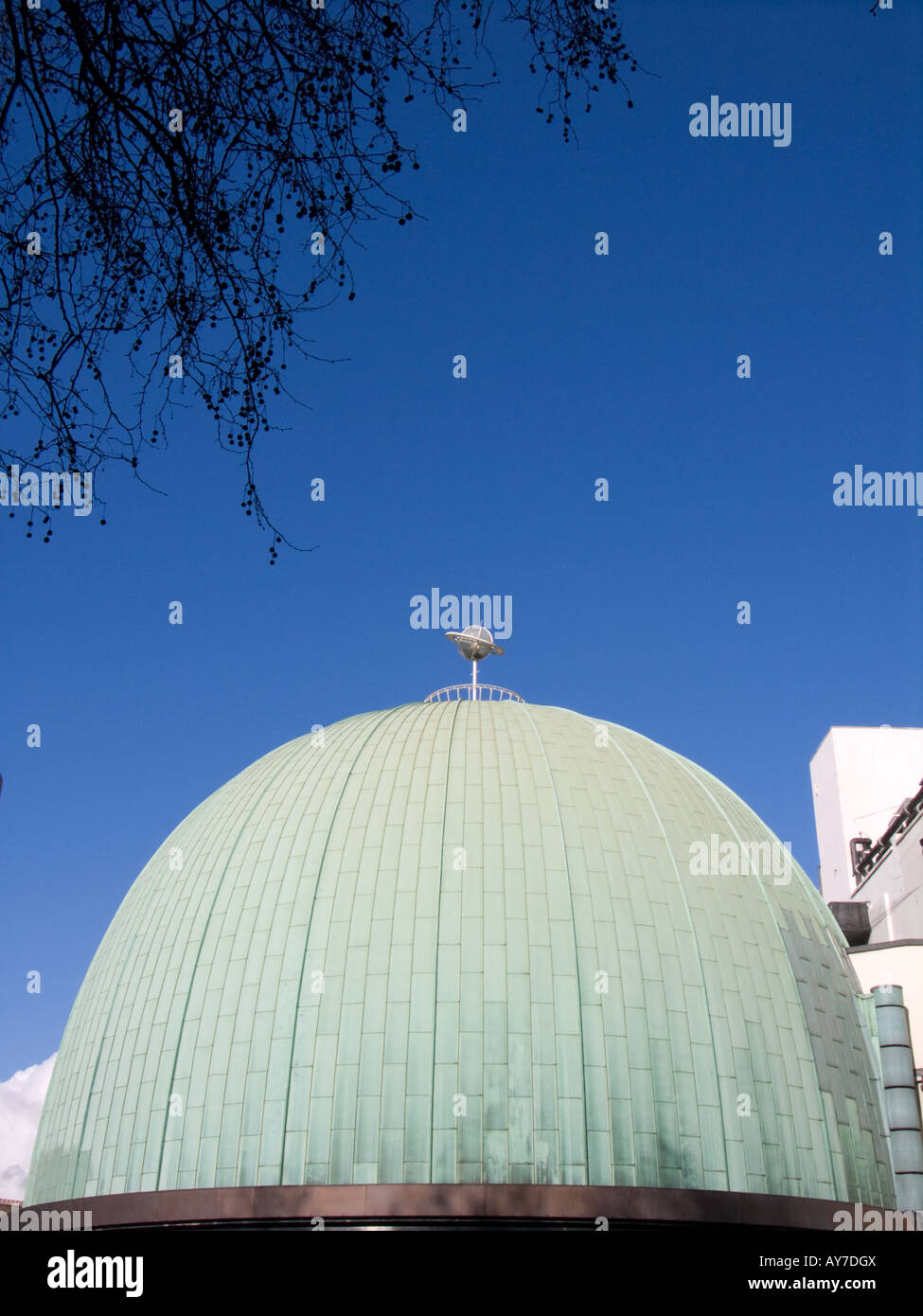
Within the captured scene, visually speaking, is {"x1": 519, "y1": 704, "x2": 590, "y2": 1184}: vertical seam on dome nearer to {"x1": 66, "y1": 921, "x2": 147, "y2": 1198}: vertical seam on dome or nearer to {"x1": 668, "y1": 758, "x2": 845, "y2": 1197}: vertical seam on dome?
{"x1": 668, "y1": 758, "x2": 845, "y2": 1197}: vertical seam on dome

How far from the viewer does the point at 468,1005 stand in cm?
1386

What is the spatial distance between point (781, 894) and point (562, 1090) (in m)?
5.53

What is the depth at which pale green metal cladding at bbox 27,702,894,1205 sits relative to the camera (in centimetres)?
1328

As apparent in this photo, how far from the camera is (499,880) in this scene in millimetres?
15070

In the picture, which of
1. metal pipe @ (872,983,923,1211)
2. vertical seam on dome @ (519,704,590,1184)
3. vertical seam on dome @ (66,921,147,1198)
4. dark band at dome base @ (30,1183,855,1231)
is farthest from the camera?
metal pipe @ (872,983,923,1211)

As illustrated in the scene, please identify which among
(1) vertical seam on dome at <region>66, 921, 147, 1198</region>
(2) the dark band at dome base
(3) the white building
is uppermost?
(3) the white building

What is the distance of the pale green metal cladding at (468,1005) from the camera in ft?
43.6

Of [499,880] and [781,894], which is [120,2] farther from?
[781,894]

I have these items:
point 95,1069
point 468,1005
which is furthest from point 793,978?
point 95,1069

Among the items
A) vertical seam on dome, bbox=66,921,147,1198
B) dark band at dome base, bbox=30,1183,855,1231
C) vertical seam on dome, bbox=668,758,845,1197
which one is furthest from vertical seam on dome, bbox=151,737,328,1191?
vertical seam on dome, bbox=668,758,845,1197

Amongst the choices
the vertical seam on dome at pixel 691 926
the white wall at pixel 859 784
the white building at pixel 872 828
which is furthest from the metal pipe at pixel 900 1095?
the white wall at pixel 859 784

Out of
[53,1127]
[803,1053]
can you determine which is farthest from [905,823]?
[53,1127]

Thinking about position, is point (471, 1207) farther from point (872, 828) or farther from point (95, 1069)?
point (872, 828)
